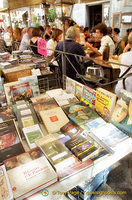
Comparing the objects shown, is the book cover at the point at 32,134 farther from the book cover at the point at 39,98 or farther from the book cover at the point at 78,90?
the book cover at the point at 78,90

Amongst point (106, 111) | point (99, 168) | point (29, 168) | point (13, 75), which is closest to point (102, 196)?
point (99, 168)

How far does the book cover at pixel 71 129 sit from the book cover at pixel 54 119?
44mm

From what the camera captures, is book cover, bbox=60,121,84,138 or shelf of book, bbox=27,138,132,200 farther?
book cover, bbox=60,121,84,138

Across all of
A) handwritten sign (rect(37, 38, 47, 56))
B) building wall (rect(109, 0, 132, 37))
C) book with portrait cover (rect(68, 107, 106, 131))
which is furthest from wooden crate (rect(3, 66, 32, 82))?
building wall (rect(109, 0, 132, 37))

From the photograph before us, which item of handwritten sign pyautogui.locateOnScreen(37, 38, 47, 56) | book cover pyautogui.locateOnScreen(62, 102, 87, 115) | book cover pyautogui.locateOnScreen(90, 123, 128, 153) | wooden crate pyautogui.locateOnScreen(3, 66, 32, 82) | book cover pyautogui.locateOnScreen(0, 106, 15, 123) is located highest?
handwritten sign pyautogui.locateOnScreen(37, 38, 47, 56)

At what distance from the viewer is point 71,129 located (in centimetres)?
113

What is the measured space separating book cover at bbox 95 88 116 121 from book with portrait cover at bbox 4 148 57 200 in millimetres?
577

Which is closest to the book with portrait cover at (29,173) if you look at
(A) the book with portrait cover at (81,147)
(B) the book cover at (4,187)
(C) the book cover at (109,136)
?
(B) the book cover at (4,187)

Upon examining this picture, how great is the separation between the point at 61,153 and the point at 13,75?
132 centimetres

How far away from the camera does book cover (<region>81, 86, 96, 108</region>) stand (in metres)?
1.34

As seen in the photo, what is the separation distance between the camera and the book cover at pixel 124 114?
1.08 meters

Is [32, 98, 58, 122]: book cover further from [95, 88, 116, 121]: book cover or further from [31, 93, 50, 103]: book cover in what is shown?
[95, 88, 116, 121]: book cover

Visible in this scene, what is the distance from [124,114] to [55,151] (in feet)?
1.80

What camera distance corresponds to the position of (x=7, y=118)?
52.2 inches
